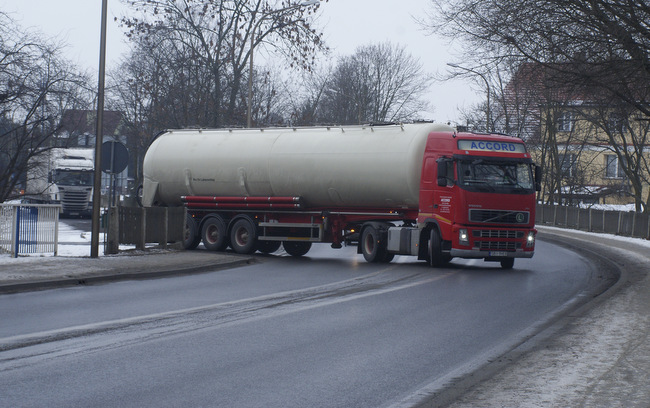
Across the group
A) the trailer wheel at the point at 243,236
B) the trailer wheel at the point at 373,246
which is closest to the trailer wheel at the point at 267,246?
the trailer wheel at the point at 243,236

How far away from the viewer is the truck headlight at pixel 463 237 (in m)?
21.7

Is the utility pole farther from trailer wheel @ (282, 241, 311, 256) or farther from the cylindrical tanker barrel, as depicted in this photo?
trailer wheel @ (282, 241, 311, 256)

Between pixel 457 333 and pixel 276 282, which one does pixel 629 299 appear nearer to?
pixel 457 333

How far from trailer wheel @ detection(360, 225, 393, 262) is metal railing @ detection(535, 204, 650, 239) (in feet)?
63.6

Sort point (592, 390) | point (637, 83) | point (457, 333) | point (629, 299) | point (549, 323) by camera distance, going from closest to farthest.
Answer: point (592, 390) < point (457, 333) < point (549, 323) < point (629, 299) < point (637, 83)

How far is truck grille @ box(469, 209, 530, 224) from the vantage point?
2181 cm

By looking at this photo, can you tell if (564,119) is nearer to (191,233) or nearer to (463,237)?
(191,233)

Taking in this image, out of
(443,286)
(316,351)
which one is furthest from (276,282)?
(316,351)

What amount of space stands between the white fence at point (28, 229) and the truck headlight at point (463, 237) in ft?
30.0

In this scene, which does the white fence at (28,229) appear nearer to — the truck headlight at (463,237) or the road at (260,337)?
the road at (260,337)

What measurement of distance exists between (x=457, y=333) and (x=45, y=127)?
18427mm

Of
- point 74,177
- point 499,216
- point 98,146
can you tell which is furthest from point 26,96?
point 74,177

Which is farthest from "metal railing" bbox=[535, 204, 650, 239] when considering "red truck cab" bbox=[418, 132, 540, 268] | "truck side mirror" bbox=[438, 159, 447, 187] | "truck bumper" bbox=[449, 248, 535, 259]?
"truck side mirror" bbox=[438, 159, 447, 187]

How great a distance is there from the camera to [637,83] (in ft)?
67.9
